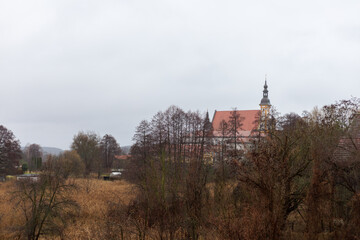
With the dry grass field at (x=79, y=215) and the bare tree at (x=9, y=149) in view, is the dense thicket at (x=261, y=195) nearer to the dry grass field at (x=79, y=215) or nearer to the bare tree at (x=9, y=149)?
the dry grass field at (x=79, y=215)

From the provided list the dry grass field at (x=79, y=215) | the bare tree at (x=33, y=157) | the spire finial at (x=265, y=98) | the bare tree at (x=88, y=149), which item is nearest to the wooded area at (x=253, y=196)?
the dry grass field at (x=79, y=215)

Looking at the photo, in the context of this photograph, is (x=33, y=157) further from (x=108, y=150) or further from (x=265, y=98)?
(x=265, y=98)

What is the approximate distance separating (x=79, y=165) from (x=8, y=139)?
1439cm

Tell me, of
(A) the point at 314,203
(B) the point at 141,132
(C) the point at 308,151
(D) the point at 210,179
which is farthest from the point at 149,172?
(B) the point at 141,132

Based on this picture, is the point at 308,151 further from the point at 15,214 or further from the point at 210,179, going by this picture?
the point at 15,214

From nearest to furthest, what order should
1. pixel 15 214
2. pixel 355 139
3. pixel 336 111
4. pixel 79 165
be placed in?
pixel 355 139 → pixel 15 214 → pixel 336 111 → pixel 79 165

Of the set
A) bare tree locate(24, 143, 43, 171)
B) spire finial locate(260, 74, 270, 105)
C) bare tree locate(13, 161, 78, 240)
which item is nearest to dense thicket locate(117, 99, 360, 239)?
bare tree locate(13, 161, 78, 240)

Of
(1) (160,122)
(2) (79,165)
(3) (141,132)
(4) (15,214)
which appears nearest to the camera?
(4) (15,214)

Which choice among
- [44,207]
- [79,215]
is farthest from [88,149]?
[44,207]

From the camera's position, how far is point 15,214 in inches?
778

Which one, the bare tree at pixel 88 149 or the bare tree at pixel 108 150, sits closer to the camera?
the bare tree at pixel 88 149

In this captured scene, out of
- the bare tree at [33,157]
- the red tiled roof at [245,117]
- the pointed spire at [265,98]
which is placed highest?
the pointed spire at [265,98]

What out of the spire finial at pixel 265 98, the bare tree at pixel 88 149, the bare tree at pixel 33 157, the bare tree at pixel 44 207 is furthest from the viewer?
the spire finial at pixel 265 98

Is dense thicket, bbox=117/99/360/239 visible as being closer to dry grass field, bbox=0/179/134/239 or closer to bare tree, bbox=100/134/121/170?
dry grass field, bbox=0/179/134/239
